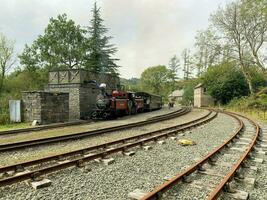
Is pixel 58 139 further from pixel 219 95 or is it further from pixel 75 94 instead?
pixel 219 95

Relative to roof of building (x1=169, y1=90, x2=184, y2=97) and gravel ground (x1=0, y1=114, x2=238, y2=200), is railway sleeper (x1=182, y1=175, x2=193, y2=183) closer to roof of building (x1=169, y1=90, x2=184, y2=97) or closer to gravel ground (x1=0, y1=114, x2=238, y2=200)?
gravel ground (x1=0, y1=114, x2=238, y2=200)

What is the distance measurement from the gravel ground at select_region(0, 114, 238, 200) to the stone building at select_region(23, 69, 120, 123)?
1038 centimetres

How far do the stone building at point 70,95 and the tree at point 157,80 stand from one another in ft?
183

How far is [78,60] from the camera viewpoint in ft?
140

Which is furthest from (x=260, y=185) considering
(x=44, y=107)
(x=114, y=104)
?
(x=114, y=104)

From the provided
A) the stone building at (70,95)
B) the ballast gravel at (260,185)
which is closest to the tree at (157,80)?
the stone building at (70,95)

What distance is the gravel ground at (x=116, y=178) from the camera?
4609 millimetres

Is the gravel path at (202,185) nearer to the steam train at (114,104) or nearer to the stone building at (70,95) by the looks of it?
the stone building at (70,95)

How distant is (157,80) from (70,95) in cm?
6518

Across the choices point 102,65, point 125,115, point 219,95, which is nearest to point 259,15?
point 219,95

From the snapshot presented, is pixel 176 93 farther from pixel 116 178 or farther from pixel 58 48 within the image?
pixel 116 178

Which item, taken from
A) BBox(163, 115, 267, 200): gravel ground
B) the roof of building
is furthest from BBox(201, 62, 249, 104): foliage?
BBox(163, 115, 267, 200): gravel ground

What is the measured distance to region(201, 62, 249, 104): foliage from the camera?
4144cm

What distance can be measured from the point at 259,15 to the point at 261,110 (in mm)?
11401
